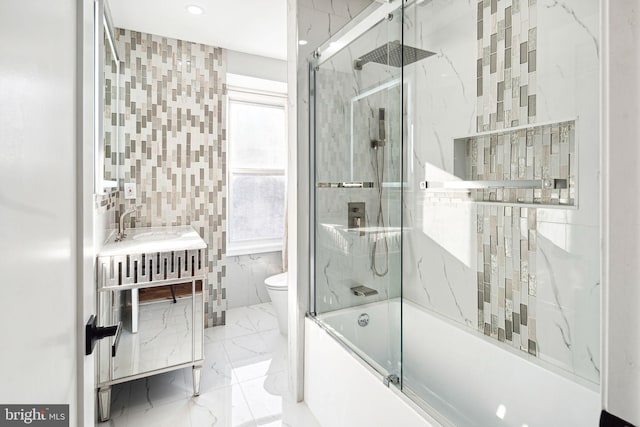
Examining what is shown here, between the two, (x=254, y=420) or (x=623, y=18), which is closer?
(x=623, y=18)

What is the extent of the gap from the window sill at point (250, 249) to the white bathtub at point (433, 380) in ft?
6.01

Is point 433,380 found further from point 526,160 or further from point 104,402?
point 104,402

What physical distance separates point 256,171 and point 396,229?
8.20ft

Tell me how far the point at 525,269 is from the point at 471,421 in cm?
71

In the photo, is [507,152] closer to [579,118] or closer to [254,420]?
[579,118]

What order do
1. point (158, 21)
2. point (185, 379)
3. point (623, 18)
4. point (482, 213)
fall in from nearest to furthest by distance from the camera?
point (623, 18), point (482, 213), point (185, 379), point (158, 21)

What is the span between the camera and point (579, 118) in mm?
1296

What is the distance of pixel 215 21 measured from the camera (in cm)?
258

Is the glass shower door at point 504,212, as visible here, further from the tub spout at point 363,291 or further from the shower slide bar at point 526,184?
the tub spout at point 363,291

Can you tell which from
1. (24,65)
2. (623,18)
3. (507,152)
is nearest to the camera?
(24,65)

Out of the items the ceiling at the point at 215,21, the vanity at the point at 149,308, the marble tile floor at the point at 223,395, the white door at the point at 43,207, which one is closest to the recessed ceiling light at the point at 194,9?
the ceiling at the point at 215,21

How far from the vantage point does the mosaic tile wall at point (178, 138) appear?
2791 mm

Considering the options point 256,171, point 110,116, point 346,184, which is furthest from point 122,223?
point 346,184

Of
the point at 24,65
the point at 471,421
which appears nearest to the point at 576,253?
the point at 471,421
